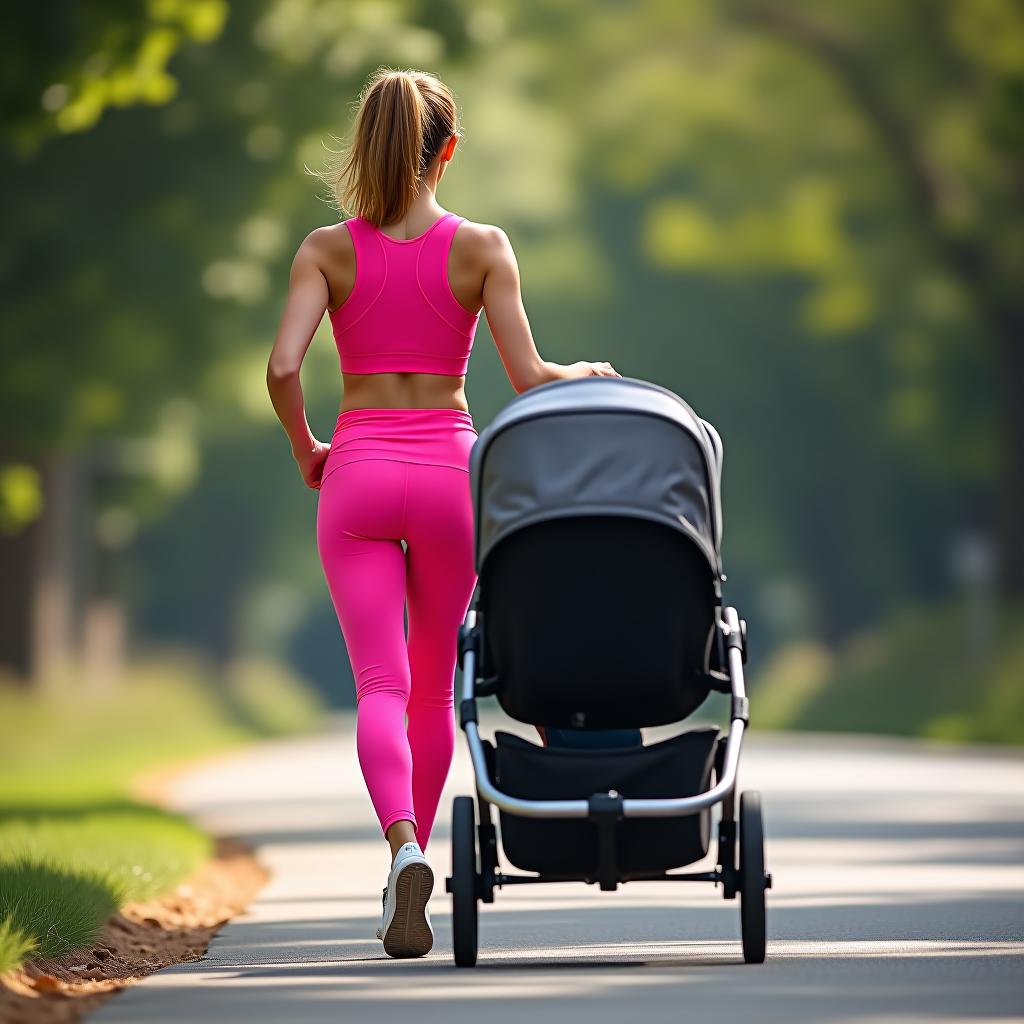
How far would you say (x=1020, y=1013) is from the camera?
221 inches

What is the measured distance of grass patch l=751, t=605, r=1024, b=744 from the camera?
3184cm

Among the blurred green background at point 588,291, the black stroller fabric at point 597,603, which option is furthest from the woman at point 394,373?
the blurred green background at point 588,291

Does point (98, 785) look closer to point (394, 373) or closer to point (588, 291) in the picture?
point (394, 373)

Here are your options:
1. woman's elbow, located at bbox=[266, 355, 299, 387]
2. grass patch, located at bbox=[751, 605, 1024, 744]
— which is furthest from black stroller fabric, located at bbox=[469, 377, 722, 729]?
grass patch, located at bbox=[751, 605, 1024, 744]

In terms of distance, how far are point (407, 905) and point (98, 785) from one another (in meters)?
14.2

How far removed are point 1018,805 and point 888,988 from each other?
994cm

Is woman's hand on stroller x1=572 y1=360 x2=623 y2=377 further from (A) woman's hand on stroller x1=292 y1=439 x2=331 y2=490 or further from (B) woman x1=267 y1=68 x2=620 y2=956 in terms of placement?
(A) woman's hand on stroller x1=292 y1=439 x2=331 y2=490

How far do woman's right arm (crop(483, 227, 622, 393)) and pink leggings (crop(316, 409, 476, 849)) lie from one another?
194 millimetres

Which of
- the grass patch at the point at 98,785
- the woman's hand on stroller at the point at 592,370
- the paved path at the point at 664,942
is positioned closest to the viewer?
the paved path at the point at 664,942

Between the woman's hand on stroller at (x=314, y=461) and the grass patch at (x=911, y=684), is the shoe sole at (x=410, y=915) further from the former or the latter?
the grass patch at (x=911, y=684)

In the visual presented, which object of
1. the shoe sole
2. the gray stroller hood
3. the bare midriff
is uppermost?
the bare midriff

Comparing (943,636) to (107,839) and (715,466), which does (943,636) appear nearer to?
(107,839)

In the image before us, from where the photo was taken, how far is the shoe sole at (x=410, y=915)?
6.61 m

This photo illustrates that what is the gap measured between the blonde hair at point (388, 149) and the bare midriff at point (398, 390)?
1.31 ft
